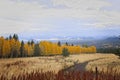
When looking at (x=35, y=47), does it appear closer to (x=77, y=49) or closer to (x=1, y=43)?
(x=1, y=43)

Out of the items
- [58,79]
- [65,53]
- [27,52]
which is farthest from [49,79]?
[27,52]

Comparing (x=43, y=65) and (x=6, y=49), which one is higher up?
(x=6, y=49)

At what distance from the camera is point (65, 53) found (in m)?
98.6

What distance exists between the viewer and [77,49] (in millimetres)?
185750

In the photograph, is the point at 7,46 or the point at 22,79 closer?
the point at 22,79

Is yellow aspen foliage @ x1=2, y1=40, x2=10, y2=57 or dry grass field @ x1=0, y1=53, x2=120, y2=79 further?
yellow aspen foliage @ x1=2, y1=40, x2=10, y2=57

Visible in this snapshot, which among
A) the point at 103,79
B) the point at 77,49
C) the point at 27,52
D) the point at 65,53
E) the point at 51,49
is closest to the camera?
the point at 103,79

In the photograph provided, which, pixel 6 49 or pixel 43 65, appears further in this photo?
pixel 6 49

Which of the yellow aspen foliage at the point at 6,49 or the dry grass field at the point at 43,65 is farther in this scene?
the yellow aspen foliage at the point at 6,49

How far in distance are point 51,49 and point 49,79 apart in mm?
133276

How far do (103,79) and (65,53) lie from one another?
88699 millimetres

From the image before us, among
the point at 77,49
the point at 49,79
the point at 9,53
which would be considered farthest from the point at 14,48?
the point at 49,79

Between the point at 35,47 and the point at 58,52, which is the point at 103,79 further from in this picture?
the point at 58,52

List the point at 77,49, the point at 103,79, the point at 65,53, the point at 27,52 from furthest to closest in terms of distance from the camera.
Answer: the point at 77,49
the point at 27,52
the point at 65,53
the point at 103,79
